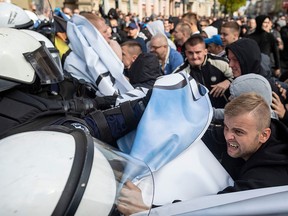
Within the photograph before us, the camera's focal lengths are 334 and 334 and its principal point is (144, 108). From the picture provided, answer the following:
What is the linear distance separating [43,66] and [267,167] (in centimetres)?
128

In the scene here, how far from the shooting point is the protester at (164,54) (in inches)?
151

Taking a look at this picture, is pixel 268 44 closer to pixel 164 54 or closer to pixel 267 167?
pixel 164 54

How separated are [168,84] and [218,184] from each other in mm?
542

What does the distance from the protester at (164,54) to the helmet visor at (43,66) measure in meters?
1.99

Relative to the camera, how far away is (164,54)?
388 centimetres

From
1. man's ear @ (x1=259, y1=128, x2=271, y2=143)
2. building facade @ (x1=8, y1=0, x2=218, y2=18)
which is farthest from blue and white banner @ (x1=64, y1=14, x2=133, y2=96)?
building facade @ (x1=8, y1=0, x2=218, y2=18)

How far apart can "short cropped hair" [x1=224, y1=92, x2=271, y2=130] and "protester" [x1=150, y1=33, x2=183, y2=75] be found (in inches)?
90.0

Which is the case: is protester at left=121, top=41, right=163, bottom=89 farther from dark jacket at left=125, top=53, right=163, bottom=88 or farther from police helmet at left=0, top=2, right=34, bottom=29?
police helmet at left=0, top=2, right=34, bottom=29

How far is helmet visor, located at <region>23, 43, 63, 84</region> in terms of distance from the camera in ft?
5.95

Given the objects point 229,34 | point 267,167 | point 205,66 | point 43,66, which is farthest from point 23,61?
point 229,34

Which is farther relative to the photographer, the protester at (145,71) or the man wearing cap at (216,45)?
the man wearing cap at (216,45)

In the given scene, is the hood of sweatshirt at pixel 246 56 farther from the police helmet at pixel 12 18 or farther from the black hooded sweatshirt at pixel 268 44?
the black hooded sweatshirt at pixel 268 44

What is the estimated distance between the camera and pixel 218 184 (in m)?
1.42

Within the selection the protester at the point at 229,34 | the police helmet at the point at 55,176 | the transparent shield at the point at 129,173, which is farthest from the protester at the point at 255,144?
the protester at the point at 229,34
